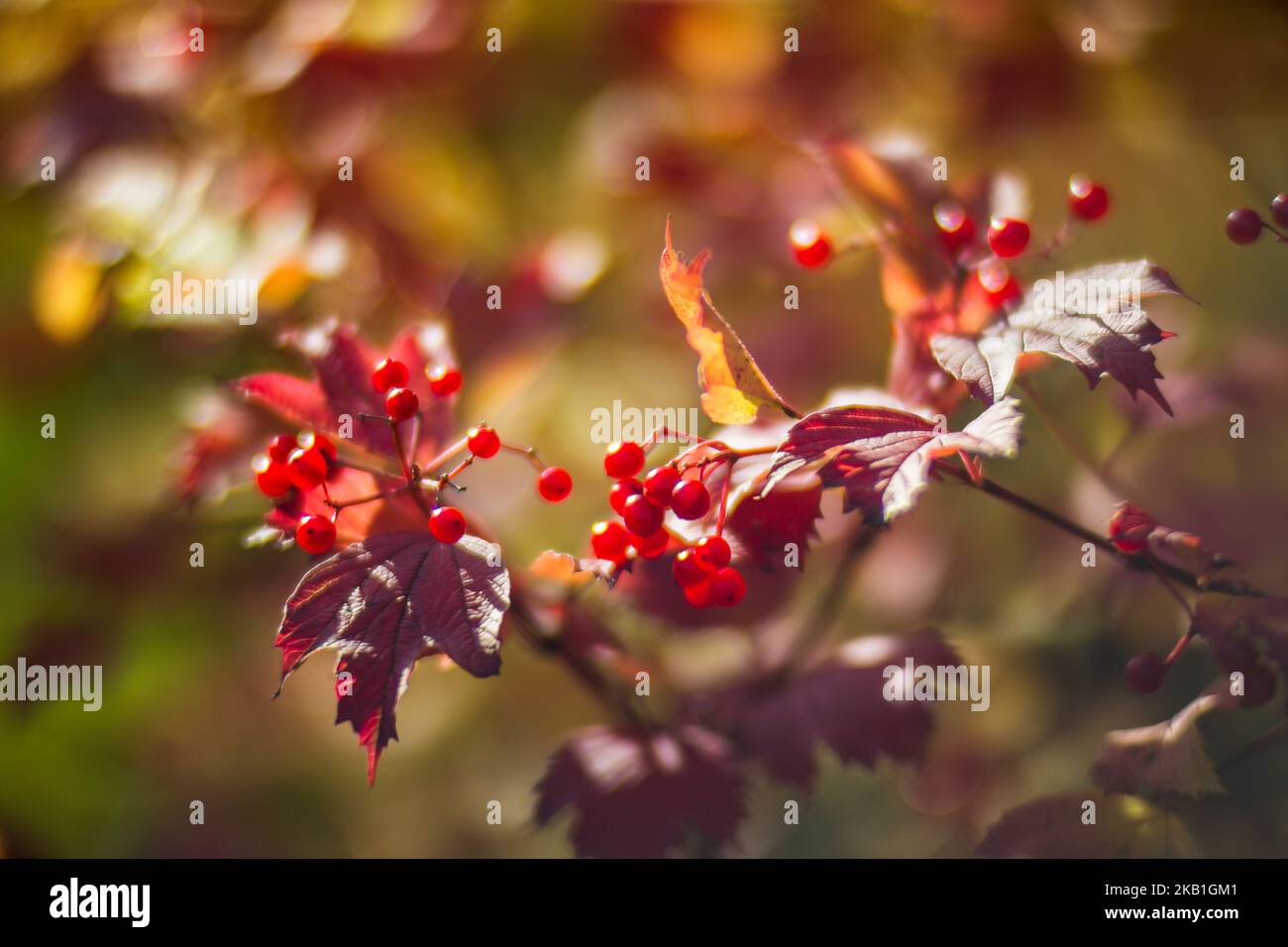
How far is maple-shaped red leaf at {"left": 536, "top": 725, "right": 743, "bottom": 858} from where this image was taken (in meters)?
0.72

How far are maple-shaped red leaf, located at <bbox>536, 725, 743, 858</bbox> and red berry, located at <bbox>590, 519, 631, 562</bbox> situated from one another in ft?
0.83

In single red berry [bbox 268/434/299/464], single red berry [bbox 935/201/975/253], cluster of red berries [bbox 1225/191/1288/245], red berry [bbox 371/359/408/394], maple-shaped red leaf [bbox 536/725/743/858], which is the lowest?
maple-shaped red leaf [bbox 536/725/743/858]

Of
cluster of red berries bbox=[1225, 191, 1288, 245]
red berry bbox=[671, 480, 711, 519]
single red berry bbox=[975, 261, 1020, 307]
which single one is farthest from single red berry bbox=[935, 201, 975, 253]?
red berry bbox=[671, 480, 711, 519]

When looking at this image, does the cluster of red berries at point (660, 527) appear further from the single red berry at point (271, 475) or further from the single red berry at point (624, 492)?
the single red berry at point (271, 475)

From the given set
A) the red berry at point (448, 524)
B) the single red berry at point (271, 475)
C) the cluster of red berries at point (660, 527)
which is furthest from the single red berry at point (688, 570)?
the single red berry at point (271, 475)

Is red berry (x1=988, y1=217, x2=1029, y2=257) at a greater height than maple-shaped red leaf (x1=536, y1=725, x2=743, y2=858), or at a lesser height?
greater

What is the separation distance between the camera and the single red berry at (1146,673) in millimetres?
631

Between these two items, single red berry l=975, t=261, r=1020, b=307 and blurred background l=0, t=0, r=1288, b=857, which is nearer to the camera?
single red berry l=975, t=261, r=1020, b=307

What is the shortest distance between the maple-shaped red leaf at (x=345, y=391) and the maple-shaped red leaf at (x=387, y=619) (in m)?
0.13

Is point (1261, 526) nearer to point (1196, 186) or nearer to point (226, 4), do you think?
point (1196, 186)

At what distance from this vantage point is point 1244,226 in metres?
0.64

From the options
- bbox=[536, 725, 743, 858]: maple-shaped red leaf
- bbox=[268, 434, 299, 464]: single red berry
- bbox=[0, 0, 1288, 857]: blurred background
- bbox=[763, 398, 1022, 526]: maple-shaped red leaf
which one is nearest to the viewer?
bbox=[763, 398, 1022, 526]: maple-shaped red leaf

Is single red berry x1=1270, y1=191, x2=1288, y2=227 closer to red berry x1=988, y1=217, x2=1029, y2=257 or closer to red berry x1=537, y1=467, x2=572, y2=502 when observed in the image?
red berry x1=988, y1=217, x2=1029, y2=257
